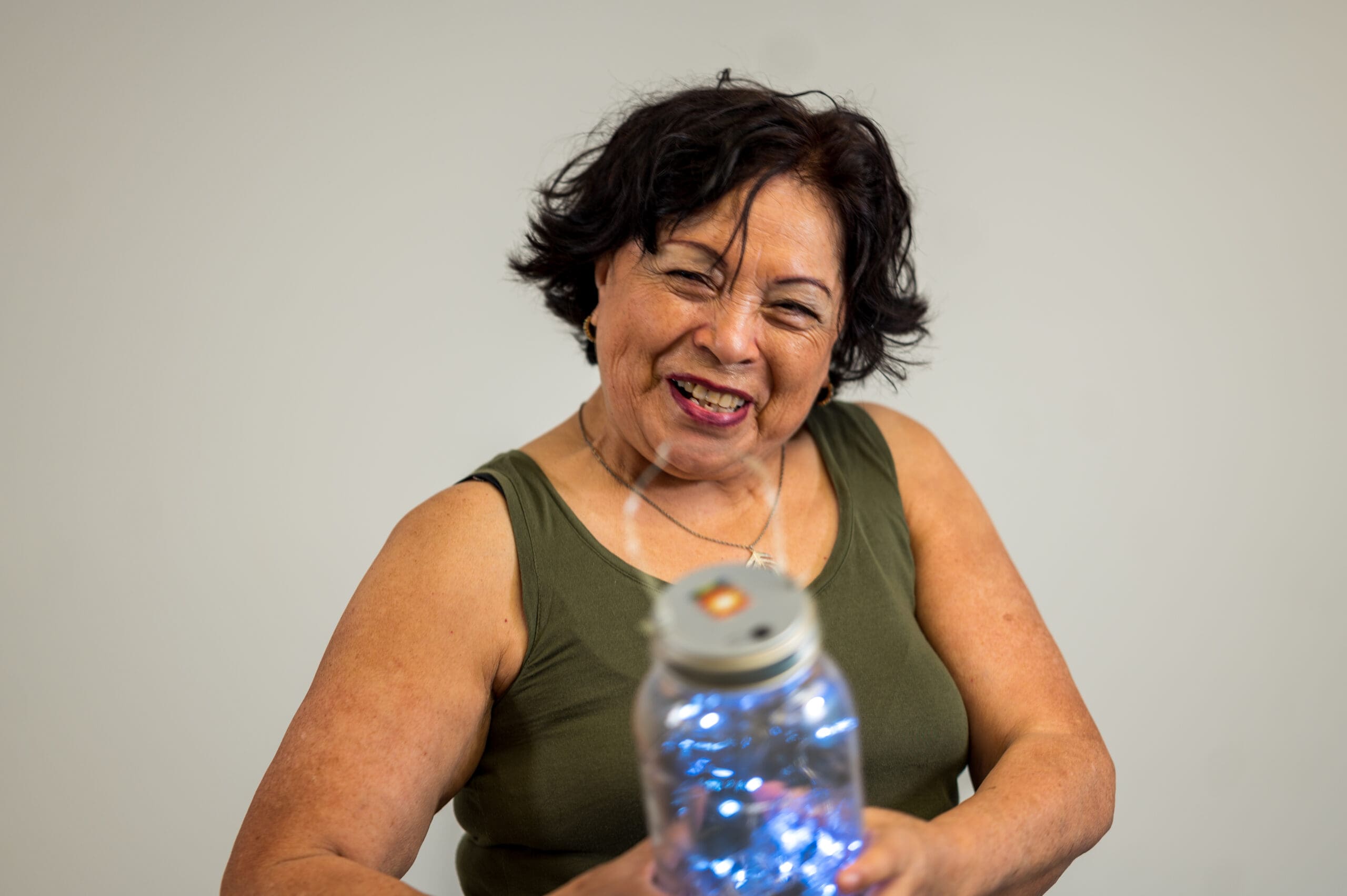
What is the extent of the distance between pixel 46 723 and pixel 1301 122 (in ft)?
8.66

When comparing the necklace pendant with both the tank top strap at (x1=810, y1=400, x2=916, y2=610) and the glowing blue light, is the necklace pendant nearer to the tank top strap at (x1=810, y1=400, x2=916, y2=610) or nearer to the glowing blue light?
the tank top strap at (x1=810, y1=400, x2=916, y2=610)

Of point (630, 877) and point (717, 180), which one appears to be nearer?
point (630, 877)

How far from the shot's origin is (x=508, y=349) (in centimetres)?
225

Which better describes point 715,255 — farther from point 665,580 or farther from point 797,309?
point 665,580

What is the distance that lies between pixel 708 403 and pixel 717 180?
0.84 feet

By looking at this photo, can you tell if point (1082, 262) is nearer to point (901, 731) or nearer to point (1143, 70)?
point (1143, 70)

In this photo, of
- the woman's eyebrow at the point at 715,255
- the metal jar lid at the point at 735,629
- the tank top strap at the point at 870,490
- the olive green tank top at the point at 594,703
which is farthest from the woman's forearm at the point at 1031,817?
the woman's eyebrow at the point at 715,255

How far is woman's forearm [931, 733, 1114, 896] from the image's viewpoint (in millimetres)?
1177

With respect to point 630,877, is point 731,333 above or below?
above

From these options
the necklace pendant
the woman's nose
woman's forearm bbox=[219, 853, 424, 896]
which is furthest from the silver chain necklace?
woman's forearm bbox=[219, 853, 424, 896]

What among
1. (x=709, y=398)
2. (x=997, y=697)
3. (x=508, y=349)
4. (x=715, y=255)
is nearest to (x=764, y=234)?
(x=715, y=255)

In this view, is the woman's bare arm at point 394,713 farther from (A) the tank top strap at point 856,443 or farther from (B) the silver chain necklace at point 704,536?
(A) the tank top strap at point 856,443

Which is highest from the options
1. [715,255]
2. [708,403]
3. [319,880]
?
[715,255]

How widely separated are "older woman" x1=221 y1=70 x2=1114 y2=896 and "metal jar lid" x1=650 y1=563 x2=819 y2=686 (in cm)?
45
